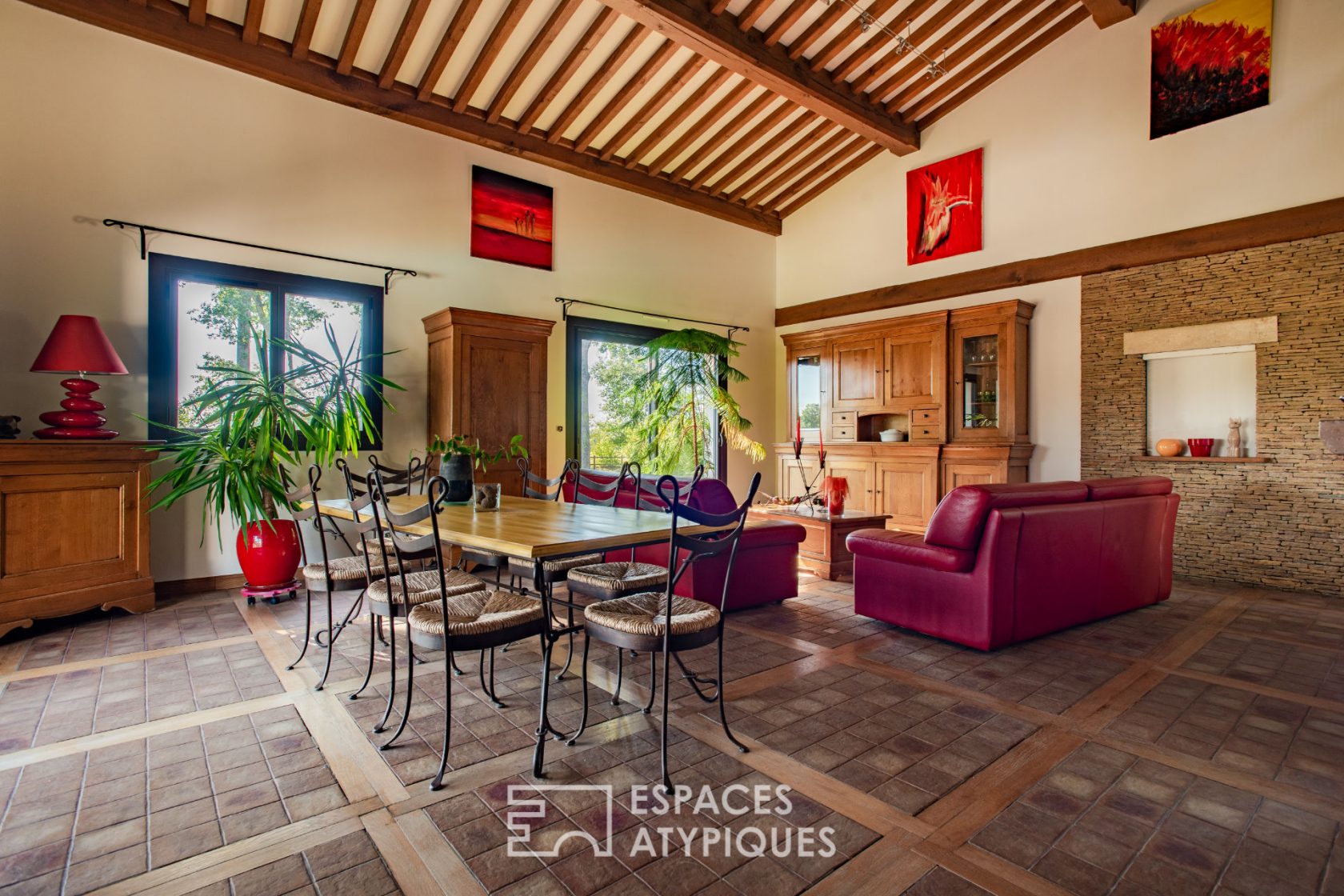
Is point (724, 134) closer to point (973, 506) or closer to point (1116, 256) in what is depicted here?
point (1116, 256)

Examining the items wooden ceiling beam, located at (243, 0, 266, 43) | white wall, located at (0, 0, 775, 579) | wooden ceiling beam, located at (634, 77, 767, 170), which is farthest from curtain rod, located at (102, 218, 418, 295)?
wooden ceiling beam, located at (634, 77, 767, 170)

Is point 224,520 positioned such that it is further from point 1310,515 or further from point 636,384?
point 1310,515

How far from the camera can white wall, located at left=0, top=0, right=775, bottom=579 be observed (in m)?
4.17

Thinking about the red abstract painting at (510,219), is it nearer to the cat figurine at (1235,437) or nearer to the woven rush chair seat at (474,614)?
the woven rush chair seat at (474,614)

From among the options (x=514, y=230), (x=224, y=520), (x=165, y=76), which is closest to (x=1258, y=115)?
(x=514, y=230)

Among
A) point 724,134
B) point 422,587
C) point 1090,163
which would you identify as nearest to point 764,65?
point 724,134

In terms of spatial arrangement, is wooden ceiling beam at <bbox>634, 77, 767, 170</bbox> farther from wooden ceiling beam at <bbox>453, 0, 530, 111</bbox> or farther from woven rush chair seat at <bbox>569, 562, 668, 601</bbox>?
woven rush chair seat at <bbox>569, 562, 668, 601</bbox>

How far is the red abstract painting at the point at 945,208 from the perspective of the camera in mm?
6883

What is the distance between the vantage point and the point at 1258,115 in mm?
5238

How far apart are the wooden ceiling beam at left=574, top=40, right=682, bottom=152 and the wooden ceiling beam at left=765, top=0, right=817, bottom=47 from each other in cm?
80

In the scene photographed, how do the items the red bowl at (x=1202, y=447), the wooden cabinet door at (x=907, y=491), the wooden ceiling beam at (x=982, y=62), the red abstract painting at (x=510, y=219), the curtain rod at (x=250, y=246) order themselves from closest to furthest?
the curtain rod at (x=250, y=246)
the red bowl at (x=1202, y=447)
the wooden ceiling beam at (x=982, y=62)
the red abstract painting at (x=510, y=219)
the wooden cabinet door at (x=907, y=491)

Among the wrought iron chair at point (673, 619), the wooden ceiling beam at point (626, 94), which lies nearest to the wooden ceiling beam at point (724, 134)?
the wooden ceiling beam at point (626, 94)

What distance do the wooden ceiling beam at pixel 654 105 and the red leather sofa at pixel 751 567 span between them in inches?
153

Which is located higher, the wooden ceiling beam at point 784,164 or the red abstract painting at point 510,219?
the wooden ceiling beam at point 784,164
